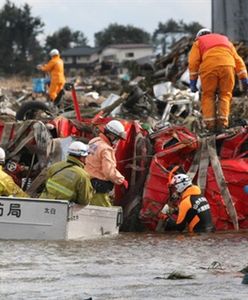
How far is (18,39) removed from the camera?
9238 cm

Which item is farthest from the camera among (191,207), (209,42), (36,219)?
(209,42)

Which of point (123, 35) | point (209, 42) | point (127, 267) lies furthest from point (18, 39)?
point (127, 267)

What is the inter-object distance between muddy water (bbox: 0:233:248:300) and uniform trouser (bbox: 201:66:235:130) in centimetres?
250

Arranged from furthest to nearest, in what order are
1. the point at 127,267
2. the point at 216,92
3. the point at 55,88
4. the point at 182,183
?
the point at 55,88 → the point at 216,92 → the point at 182,183 → the point at 127,267

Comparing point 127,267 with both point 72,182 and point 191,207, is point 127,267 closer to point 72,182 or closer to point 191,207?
point 72,182

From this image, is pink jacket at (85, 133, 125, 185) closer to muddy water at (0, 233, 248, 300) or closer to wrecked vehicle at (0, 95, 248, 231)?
wrecked vehicle at (0, 95, 248, 231)

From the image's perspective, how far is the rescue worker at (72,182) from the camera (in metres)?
11.5

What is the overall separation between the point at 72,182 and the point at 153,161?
176 centimetres

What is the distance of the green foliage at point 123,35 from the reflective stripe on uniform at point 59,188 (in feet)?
406

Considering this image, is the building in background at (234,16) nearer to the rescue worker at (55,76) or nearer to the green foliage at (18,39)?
the rescue worker at (55,76)

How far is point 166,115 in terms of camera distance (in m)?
17.9

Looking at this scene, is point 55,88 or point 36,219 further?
point 55,88

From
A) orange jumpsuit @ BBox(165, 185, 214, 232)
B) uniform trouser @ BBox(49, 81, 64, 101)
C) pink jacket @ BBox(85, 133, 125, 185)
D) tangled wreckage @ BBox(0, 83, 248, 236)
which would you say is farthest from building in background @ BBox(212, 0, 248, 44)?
orange jumpsuit @ BBox(165, 185, 214, 232)

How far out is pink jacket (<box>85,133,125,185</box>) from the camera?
Answer: 12.4m
